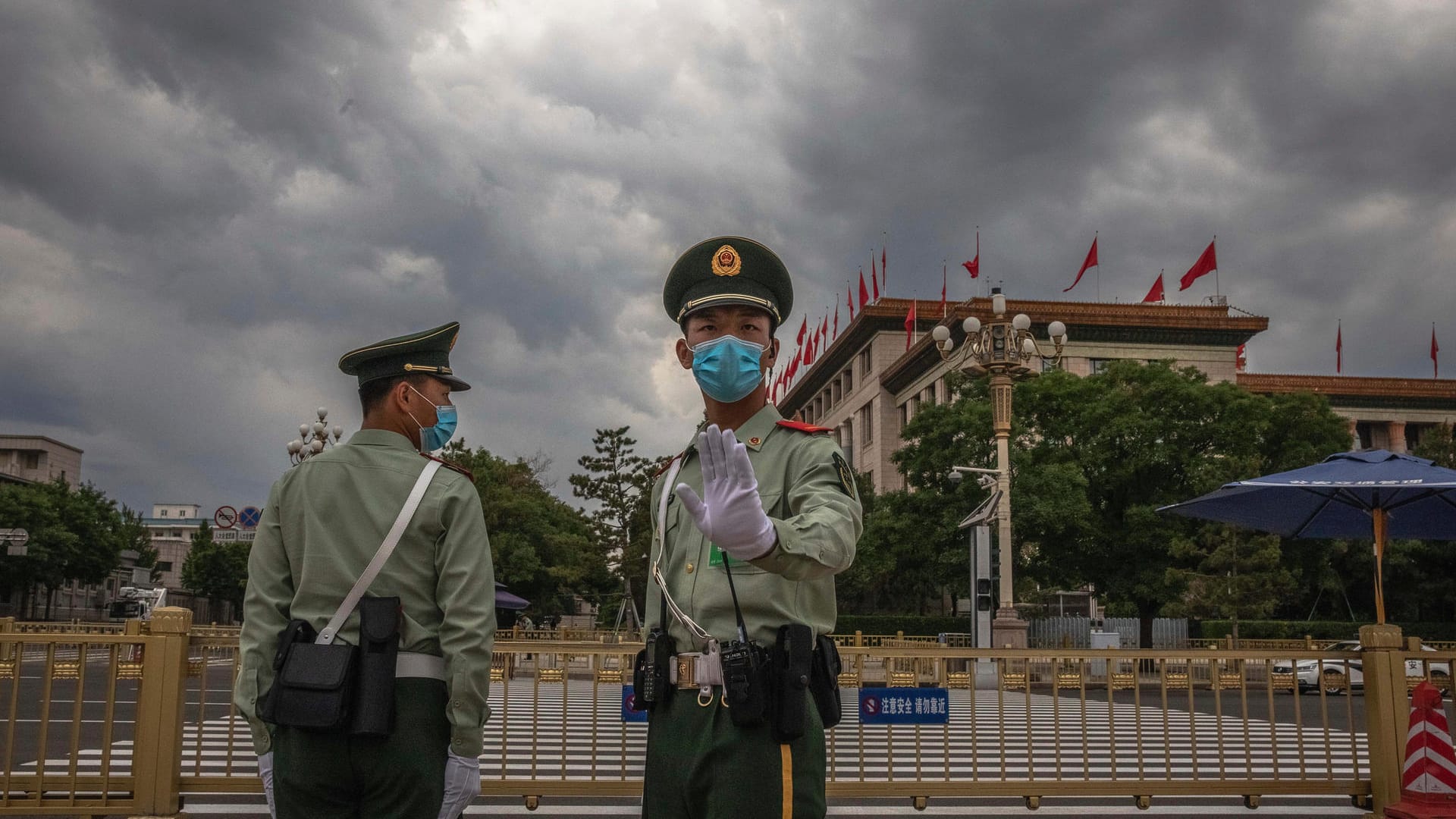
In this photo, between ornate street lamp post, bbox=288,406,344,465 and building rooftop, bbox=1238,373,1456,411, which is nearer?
ornate street lamp post, bbox=288,406,344,465

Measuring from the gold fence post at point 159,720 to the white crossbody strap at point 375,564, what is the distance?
385 cm

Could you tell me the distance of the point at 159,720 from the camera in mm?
6539

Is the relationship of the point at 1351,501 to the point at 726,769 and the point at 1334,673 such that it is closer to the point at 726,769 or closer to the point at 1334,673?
the point at 1334,673

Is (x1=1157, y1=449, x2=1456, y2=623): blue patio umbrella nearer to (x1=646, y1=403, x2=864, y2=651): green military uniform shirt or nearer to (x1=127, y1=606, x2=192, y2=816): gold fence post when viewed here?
(x1=646, y1=403, x2=864, y2=651): green military uniform shirt

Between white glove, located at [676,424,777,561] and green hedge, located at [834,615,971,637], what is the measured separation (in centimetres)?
3830

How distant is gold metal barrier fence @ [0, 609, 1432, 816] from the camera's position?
668 centimetres

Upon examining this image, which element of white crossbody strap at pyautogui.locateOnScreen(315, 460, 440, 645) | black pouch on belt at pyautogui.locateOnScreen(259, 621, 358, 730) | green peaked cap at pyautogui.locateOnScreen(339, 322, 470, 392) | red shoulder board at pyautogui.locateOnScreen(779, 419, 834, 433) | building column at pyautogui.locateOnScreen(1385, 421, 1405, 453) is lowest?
black pouch on belt at pyautogui.locateOnScreen(259, 621, 358, 730)

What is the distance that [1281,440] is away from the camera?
37719 millimetres

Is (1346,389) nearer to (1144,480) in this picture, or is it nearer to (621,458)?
(1144,480)

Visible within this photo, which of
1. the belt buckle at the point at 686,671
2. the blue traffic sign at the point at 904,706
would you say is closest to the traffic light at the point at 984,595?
the blue traffic sign at the point at 904,706

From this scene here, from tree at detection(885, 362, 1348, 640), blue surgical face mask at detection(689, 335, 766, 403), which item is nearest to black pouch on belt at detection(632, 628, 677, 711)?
blue surgical face mask at detection(689, 335, 766, 403)

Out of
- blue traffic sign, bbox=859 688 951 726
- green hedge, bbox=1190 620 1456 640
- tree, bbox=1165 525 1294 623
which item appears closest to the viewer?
blue traffic sign, bbox=859 688 951 726

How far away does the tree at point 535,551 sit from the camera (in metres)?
48.4

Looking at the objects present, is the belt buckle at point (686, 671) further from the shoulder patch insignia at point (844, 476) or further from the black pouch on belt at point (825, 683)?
the shoulder patch insignia at point (844, 476)
